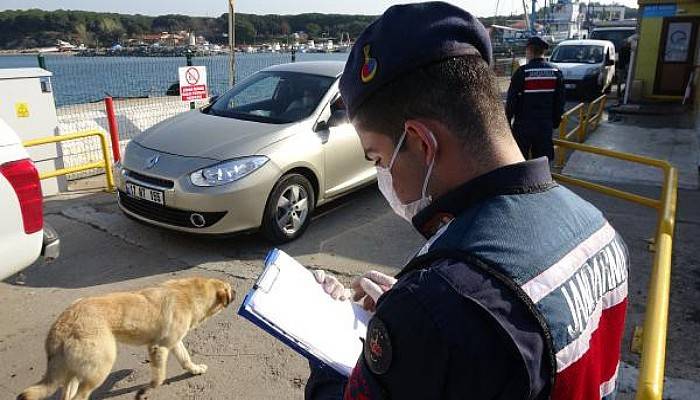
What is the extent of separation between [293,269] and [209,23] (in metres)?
32.3

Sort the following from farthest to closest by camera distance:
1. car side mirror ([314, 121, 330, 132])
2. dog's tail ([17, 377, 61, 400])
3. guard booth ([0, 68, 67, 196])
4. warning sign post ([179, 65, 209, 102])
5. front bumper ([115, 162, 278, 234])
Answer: warning sign post ([179, 65, 209, 102]) → guard booth ([0, 68, 67, 196]) → car side mirror ([314, 121, 330, 132]) → front bumper ([115, 162, 278, 234]) → dog's tail ([17, 377, 61, 400])

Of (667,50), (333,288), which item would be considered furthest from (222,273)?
(667,50)

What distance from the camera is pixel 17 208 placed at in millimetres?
3211

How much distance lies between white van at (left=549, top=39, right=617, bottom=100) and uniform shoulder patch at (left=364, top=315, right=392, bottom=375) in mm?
16391

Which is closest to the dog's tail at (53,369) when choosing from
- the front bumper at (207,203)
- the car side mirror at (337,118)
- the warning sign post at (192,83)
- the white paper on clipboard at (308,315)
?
the white paper on clipboard at (308,315)

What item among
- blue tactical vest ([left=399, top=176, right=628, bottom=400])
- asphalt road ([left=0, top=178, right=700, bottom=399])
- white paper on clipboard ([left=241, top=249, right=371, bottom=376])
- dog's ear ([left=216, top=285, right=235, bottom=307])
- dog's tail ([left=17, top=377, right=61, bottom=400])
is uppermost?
blue tactical vest ([left=399, top=176, right=628, bottom=400])

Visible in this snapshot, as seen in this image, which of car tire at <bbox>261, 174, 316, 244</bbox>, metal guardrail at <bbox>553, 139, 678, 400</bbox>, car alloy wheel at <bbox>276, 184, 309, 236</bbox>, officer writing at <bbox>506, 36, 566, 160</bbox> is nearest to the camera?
metal guardrail at <bbox>553, 139, 678, 400</bbox>

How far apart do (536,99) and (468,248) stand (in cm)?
618

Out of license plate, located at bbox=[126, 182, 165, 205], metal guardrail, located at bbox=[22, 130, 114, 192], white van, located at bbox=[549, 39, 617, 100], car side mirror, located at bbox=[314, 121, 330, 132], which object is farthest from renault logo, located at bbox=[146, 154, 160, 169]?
white van, located at bbox=[549, 39, 617, 100]

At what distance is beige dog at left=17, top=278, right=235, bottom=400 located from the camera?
2.60 meters

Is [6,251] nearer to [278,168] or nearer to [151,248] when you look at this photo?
[151,248]

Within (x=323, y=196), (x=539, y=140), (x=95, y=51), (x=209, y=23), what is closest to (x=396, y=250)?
(x=323, y=196)

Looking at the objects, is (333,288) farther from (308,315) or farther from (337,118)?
(337,118)

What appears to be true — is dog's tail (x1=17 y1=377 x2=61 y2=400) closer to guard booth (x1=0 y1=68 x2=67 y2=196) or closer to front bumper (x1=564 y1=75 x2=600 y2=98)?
guard booth (x1=0 y1=68 x2=67 y2=196)
